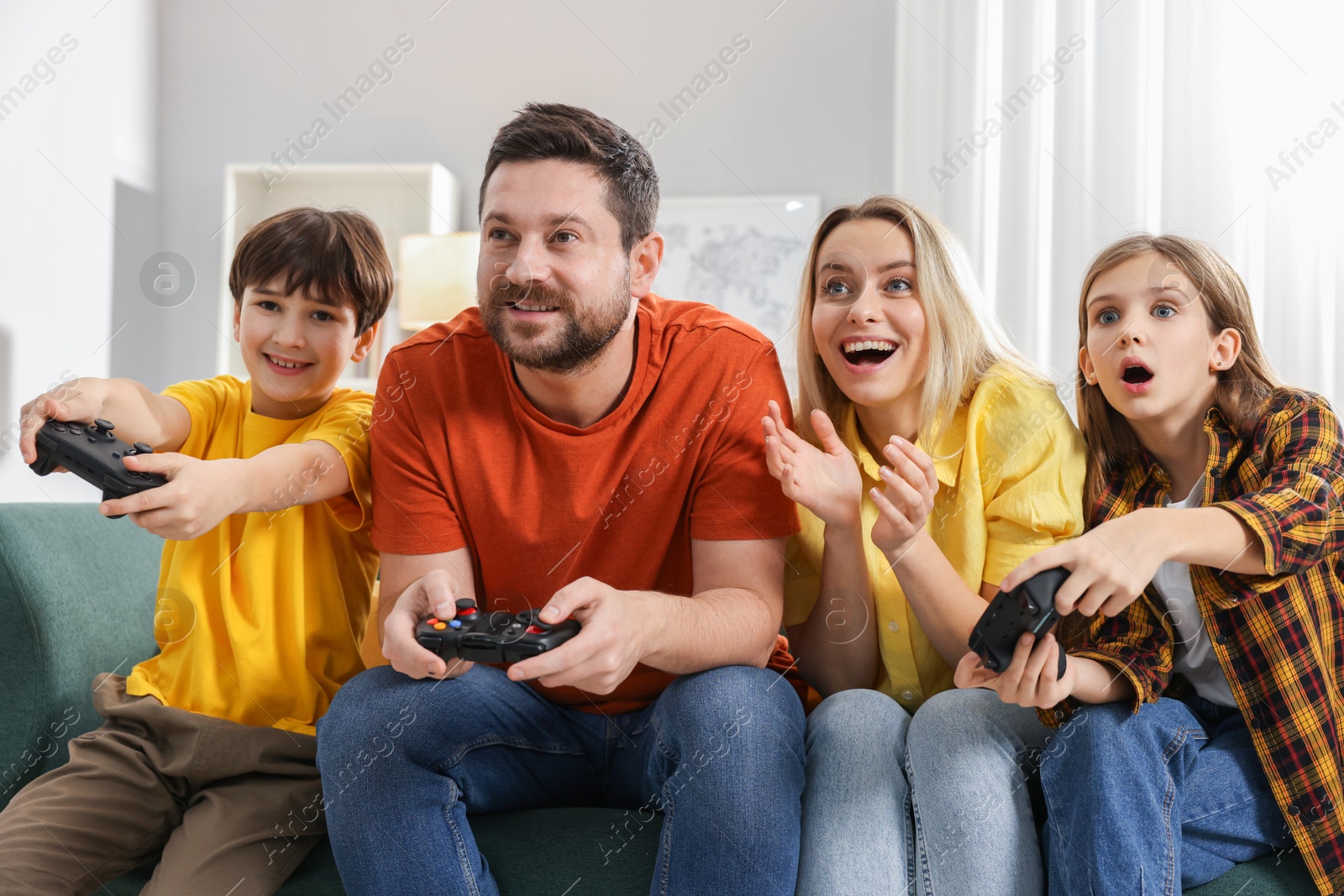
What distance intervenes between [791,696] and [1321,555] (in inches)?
21.8

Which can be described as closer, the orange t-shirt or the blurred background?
the orange t-shirt

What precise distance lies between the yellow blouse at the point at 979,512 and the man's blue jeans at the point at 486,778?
8.0 inches

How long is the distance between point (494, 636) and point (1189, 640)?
78 cm

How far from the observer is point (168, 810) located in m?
1.13

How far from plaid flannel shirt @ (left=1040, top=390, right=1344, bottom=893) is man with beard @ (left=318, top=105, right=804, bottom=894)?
0.39 m

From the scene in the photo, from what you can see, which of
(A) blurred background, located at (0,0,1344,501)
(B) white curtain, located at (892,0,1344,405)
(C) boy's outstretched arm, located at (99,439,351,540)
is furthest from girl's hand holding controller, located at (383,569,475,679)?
(A) blurred background, located at (0,0,1344,501)

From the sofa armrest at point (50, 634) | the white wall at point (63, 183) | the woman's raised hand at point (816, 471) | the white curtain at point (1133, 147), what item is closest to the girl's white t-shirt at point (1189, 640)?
the woman's raised hand at point (816, 471)

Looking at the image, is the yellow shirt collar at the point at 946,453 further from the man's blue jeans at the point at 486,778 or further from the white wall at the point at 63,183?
the white wall at the point at 63,183

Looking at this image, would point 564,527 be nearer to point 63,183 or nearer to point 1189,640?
point 1189,640

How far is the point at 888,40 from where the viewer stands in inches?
119

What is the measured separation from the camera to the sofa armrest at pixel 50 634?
3.90ft

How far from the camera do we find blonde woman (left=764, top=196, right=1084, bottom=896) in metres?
0.95

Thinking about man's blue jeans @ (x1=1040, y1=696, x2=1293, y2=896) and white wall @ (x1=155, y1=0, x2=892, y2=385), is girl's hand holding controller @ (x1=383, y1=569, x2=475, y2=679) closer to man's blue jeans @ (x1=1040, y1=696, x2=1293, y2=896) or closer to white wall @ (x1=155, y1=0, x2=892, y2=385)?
man's blue jeans @ (x1=1040, y1=696, x2=1293, y2=896)

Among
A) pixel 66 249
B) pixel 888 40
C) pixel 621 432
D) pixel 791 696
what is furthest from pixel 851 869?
pixel 66 249
